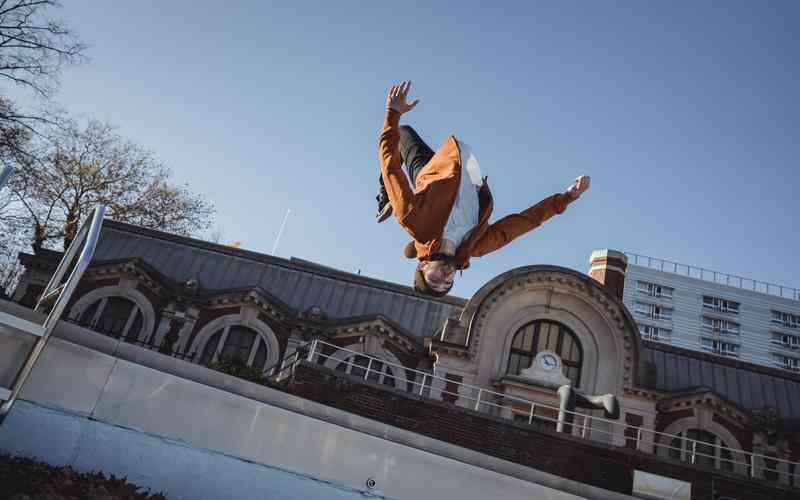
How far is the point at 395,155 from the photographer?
6.06 m

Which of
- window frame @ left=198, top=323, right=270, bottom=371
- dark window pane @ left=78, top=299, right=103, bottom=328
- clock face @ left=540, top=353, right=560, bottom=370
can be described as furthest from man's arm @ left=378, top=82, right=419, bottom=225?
dark window pane @ left=78, top=299, right=103, bottom=328

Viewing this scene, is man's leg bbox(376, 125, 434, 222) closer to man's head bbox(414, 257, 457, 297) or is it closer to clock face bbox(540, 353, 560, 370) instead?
man's head bbox(414, 257, 457, 297)

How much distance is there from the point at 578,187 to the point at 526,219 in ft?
2.30

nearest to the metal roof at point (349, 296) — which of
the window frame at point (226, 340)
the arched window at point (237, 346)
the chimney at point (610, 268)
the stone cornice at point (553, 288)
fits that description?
the window frame at point (226, 340)

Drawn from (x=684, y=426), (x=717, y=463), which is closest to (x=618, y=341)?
(x=684, y=426)

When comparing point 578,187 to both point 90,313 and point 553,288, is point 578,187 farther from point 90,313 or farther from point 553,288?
point 90,313

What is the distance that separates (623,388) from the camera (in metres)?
20.4

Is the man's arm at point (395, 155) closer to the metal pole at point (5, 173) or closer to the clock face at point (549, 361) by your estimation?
the metal pole at point (5, 173)

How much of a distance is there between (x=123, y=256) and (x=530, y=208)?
23.4 metres

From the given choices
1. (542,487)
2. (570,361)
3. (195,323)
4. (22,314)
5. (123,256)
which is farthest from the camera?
(123,256)

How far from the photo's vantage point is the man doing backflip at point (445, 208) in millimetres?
5832

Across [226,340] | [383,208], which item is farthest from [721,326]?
[383,208]

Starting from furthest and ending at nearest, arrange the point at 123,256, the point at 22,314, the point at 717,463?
the point at 123,256 → the point at 717,463 → the point at 22,314

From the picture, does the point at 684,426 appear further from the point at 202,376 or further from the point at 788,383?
the point at 202,376
